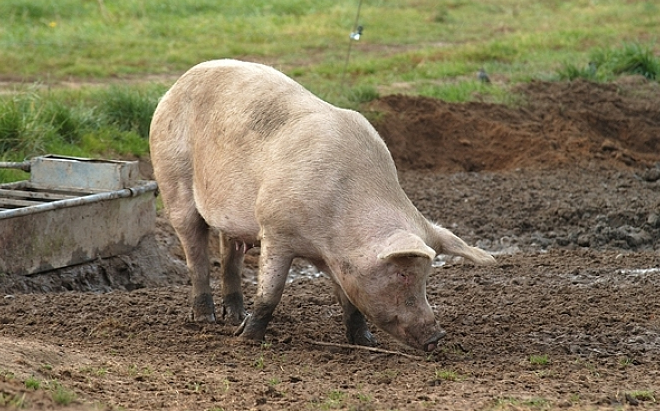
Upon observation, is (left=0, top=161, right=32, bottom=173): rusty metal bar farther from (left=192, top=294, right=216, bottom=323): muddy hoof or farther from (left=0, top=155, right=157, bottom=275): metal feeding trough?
(left=192, top=294, right=216, bottom=323): muddy hoof

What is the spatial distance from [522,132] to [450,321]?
244 inches

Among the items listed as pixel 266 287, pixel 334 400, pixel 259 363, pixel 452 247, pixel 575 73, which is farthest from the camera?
pixel 575 73

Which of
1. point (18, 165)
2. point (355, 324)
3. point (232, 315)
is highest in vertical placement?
point (355, 324)

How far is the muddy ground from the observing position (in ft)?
16.1

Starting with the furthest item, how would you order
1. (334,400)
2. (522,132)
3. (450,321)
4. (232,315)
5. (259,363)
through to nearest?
(522,132) < (232,315) < (450,321) < (259,363) < (334,400)

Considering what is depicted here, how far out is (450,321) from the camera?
6621 mm

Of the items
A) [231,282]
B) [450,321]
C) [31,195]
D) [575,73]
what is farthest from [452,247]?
[575,73]

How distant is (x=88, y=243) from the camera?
8047mm

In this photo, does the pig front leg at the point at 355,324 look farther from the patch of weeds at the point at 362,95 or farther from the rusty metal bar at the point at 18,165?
the patch of weeds at the point at 362,95

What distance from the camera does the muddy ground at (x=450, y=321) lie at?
4.92m

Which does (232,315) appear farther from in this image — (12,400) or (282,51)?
(282,51)

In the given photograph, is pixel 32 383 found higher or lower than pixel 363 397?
higher

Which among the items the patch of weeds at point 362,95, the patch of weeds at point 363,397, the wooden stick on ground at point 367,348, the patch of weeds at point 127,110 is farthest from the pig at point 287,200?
the patch of weeds at point 362,95

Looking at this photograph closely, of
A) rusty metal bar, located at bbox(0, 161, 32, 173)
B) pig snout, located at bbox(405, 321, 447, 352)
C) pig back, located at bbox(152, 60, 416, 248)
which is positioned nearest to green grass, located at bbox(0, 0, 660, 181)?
rusty metal bar, located at bbox(0, 161, 32, 173)
